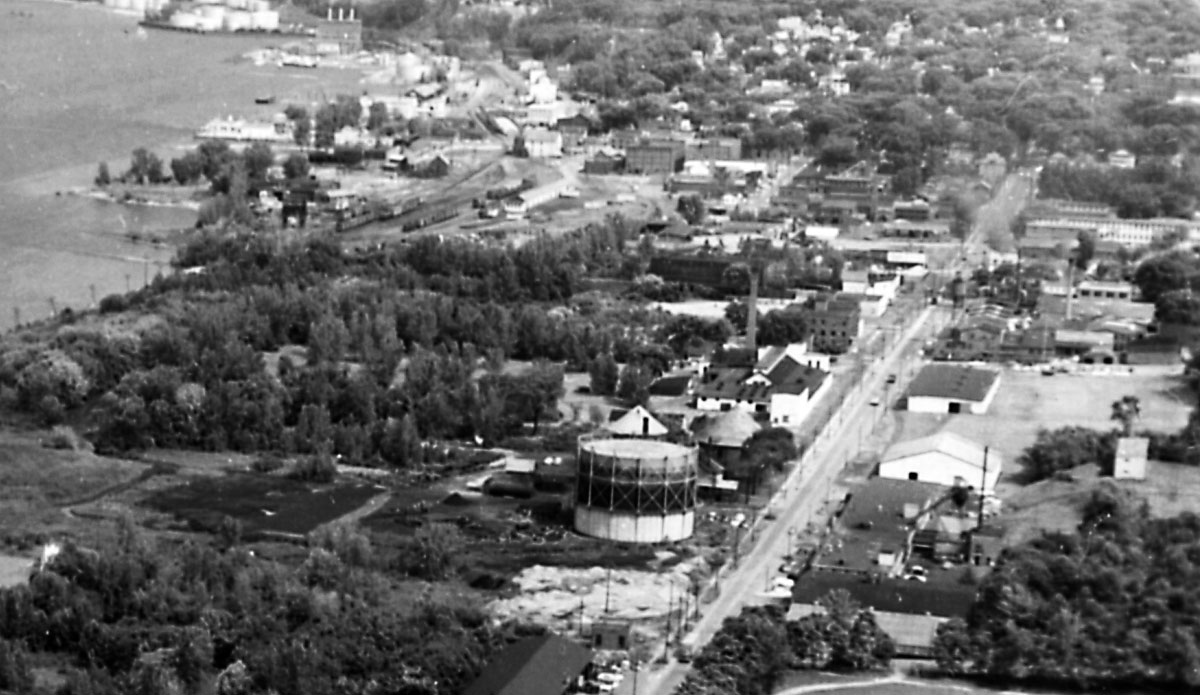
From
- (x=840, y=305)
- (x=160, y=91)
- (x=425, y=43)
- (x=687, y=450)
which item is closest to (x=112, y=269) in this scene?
(x=840, y=305)

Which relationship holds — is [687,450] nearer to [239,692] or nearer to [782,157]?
[239,692]

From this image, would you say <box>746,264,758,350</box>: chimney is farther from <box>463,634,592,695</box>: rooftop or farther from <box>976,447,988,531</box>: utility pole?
<box>463,634,592,695</box>: rooftop

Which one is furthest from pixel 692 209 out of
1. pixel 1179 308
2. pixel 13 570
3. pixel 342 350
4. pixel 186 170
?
pixel 13 570

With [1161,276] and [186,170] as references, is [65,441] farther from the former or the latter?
[186,170]

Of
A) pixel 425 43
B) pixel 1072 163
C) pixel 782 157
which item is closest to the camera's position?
pixel 1072 163

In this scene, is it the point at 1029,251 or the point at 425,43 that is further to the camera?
the point at 425,43

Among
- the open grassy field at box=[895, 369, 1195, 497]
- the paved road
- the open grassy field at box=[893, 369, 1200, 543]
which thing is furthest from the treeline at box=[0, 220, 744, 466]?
the open grassy field at box=[893, 369, 1200, 543]
